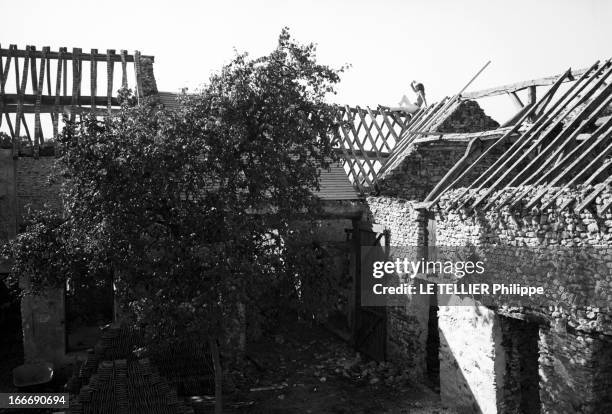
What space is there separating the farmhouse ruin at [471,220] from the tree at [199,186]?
77.7 inches

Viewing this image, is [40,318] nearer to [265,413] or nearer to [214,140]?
[265,413]

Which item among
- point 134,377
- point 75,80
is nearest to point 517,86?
point 134,377

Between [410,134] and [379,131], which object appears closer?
[410,134]

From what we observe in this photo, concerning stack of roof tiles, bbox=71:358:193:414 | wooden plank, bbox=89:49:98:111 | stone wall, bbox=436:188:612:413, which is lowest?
stack of roof tiles, bbox=71:358:193:414

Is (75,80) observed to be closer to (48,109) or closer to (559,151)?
(48,109)

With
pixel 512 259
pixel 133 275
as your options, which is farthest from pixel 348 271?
pixel 133 275

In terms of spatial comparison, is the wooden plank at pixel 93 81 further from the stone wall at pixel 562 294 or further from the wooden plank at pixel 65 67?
the stone wall at pixel 562 294

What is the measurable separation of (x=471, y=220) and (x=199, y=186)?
524cm

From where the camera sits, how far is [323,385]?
12805 mm

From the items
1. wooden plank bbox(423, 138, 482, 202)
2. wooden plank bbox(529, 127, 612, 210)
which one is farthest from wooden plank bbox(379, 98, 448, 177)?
wooden plank bbox(529, 127, 612, 210)

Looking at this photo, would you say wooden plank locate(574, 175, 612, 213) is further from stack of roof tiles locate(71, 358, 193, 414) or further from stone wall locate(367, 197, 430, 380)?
stack of roof tiles locate(71, 358, 193, 414)

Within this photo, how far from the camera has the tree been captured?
8492 millimetres

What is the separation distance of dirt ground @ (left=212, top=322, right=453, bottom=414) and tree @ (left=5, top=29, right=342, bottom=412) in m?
3.32

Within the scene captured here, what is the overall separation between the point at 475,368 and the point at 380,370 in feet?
11.7
